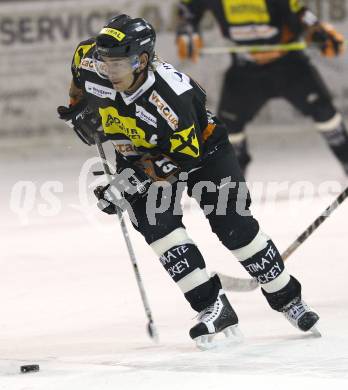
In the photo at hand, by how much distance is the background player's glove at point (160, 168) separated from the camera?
4051mm

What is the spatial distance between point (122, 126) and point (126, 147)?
0.13 metres

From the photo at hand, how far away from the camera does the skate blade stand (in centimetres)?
410

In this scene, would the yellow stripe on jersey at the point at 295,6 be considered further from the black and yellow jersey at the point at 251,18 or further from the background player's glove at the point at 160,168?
the background player's glove at the point at 160,168

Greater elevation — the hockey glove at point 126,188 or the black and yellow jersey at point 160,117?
the black and yellow jersey at point 160,117

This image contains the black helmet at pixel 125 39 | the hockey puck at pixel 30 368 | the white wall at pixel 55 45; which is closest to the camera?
the hockey puck at pixel 30 368

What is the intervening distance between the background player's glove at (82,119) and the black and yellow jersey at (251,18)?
3.65 meters

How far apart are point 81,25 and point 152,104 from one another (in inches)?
215

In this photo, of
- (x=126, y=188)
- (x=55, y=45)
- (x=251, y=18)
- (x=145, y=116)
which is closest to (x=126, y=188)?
(x=126, y=188)

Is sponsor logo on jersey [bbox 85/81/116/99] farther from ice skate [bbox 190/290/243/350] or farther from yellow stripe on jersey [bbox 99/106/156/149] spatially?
ice skate [bbox 190/290/243/350]

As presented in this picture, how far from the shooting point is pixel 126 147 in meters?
4.18

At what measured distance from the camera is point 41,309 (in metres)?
4.96

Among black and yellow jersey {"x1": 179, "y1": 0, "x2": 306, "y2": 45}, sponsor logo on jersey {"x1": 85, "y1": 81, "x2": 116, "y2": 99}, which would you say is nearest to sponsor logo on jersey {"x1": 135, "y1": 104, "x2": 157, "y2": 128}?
sponsor logo on jersey {"x1": 85, "y1": 81, "x2": 116, "y2": 99}

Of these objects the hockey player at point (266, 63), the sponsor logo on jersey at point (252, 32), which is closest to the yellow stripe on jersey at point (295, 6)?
the hockey player at point (266, 63)

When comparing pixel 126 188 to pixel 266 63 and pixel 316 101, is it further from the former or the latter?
pixel 266 63
